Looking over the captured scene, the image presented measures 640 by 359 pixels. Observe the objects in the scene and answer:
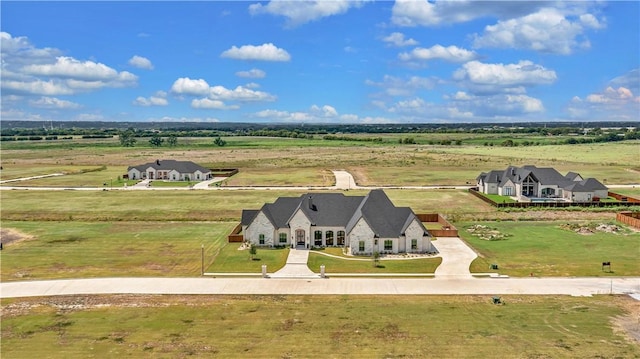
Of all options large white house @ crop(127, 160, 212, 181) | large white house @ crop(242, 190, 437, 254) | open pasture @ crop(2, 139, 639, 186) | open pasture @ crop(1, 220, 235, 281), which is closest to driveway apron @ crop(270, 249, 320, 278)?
large white house @ crop(242, 190, 437, 254)

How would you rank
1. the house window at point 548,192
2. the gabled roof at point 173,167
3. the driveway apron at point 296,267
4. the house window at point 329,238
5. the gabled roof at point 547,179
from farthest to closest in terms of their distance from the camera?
the gabled roof at point 173,167 < the house window at point 548,192 < the gabled roof at point 547,179 < the house window at point 329,238 < the driveway apron at point 296,267

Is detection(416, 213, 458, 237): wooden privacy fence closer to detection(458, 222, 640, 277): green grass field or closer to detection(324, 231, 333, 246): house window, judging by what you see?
detection(458, 222, 640, 277): green grass field

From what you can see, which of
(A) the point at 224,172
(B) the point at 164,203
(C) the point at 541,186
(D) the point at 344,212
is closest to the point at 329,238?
(D) the point at 344,212

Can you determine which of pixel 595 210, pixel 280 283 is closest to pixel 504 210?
pixel 595 210

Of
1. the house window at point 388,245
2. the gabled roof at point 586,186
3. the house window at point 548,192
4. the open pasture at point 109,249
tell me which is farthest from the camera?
the house window at point 548,192

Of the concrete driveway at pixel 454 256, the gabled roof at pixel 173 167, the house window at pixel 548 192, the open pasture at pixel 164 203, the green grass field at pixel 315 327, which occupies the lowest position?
the green grass field at pixel 315 327

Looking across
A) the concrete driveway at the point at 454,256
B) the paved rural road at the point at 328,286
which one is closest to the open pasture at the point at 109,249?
the paved rural road at the point at 328,286

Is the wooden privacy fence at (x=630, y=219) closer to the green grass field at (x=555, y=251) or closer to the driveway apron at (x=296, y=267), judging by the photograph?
the green grass field at (x=555, y=251)
